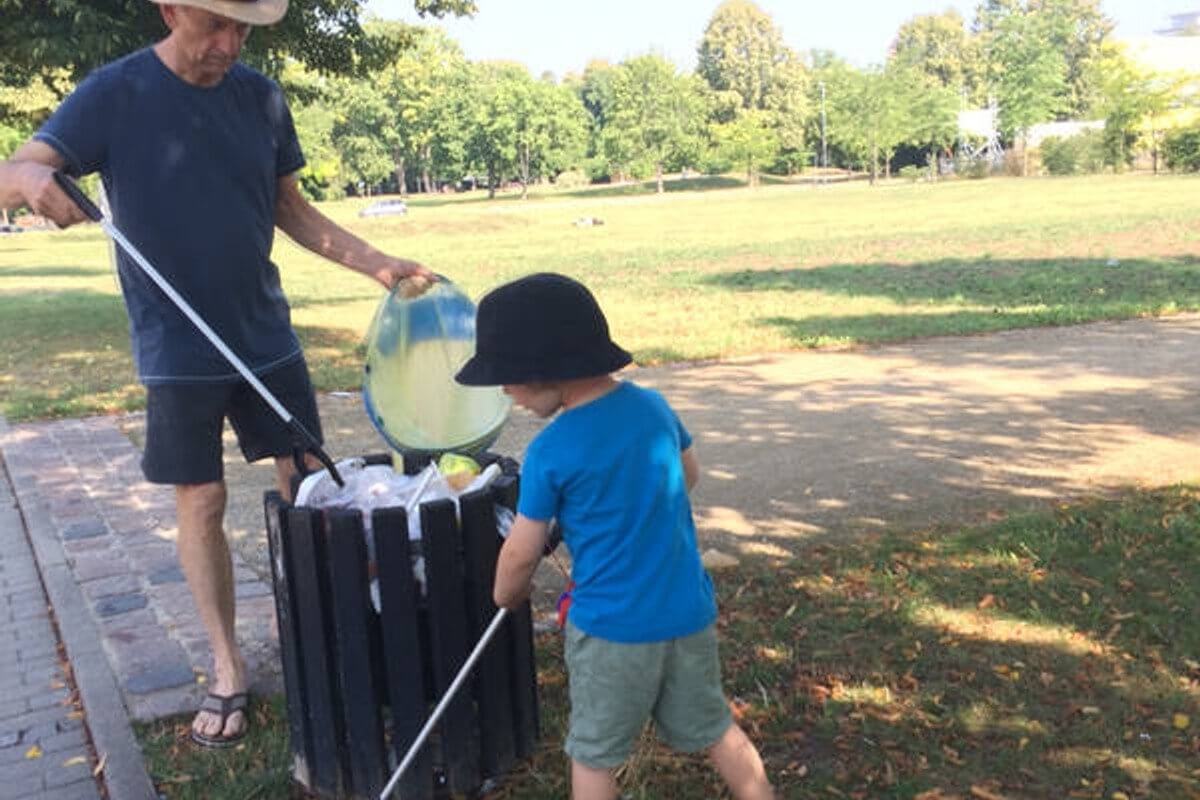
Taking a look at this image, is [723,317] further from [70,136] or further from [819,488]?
[70,136]

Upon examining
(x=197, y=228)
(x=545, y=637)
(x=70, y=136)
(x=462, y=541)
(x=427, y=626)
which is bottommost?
(x=545, y=637)

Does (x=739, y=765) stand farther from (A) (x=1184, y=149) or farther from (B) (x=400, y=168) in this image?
(B) (x=400, y=168)

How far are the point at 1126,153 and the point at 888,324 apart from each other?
60.3 m

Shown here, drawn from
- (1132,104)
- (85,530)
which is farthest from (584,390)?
(1132,104)

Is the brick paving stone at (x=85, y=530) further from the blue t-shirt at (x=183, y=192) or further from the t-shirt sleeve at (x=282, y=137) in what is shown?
the t-shirt sleeve at (x=282, y=137)

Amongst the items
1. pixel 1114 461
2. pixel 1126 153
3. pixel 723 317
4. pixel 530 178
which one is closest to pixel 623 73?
pixel 530 178

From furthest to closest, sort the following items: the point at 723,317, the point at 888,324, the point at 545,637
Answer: the point at 723,317 → the point at 888,324 → the point at 545,637

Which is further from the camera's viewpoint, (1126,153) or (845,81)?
(845,81)

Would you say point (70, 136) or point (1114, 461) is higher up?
point (70, 136)

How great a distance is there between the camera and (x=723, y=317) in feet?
43.5

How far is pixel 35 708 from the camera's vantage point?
3865 mm

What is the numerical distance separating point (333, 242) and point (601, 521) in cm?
165

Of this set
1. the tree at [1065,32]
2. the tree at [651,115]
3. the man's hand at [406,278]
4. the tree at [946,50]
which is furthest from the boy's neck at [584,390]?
the tree at [946,50]

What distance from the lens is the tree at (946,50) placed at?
12106 centimetres
